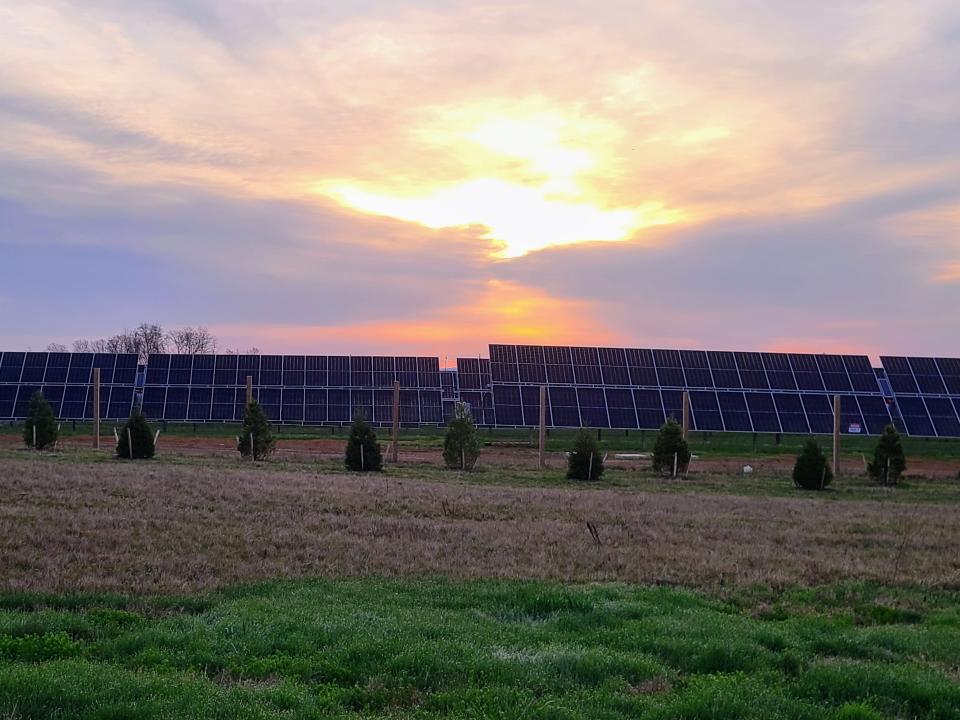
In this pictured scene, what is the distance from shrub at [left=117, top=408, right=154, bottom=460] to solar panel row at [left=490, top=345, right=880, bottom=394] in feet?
90.2

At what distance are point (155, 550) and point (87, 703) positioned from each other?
6297 millimetres

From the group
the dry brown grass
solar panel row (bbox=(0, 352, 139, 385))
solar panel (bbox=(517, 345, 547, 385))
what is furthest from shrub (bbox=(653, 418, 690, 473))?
solar panel row (bbox=(0, 352, 139, 385))

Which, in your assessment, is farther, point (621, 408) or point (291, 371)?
point (291, 371)

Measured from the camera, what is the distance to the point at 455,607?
367 inches

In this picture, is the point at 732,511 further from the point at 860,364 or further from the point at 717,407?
the point at 860,364

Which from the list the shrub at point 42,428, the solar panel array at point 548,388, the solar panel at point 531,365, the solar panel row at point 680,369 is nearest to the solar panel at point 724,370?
the solar panel row at point 680,369

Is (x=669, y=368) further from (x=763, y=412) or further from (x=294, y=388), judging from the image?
(x=294, y=388)

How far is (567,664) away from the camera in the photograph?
696 centimetres

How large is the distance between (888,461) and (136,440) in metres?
25.3

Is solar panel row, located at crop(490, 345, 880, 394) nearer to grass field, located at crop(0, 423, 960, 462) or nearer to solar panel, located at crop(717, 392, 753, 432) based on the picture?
solar panel, located at crop(717, 392, 753, 432)

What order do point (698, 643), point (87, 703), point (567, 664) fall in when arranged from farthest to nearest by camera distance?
point (698, 643)
point (567, 664)
point (87, 703)

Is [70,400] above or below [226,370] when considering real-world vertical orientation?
below

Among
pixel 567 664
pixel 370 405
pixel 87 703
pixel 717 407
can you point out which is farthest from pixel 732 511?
pixel 370 405

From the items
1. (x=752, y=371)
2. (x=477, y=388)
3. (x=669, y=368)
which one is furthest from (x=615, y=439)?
(x=477, y=388)
